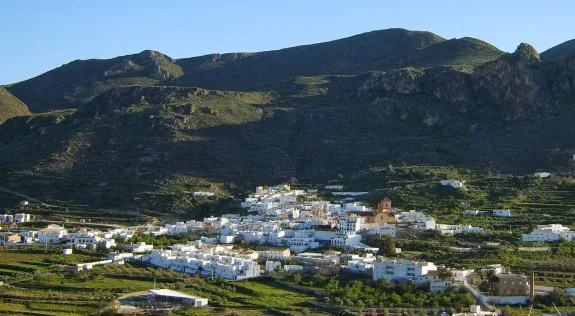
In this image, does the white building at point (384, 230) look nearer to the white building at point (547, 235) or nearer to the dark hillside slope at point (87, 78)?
the white building at point (547, 235)

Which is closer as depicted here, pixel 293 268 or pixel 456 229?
pixel 293 268

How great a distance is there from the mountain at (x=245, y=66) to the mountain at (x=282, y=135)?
74.2 feet

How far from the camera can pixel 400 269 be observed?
50.0 metres

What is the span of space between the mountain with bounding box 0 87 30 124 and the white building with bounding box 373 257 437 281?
89.0m

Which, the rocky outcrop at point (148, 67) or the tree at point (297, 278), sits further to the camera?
the rocky outcrop at point (148, 67)

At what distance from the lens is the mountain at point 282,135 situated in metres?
86.4

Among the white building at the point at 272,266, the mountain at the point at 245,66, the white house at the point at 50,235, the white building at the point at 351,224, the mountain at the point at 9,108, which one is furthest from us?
the mountain at the point at 245,66

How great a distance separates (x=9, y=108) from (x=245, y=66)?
4407 cm

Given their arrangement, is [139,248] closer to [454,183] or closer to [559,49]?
[454,183]

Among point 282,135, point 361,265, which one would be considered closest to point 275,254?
point 361,265

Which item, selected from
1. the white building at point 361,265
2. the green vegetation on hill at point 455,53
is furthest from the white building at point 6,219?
the green vegetation on hill at point 455,53

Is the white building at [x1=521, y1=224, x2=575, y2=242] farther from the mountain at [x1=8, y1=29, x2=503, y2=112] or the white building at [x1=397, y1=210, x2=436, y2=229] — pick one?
the mountain at [x1=8, y1=29, x2=503, y2=112]

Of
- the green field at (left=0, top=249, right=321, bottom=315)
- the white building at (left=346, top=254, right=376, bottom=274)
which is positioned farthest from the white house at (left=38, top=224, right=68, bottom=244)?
the white building at (left=346, top=254, right=376, bottom=274)

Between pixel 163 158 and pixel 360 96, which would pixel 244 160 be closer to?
pixel 163 158
